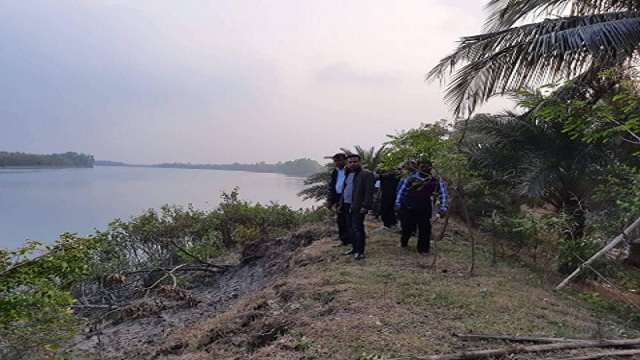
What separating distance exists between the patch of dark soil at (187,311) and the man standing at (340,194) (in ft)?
4.01

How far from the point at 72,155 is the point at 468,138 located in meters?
66.5

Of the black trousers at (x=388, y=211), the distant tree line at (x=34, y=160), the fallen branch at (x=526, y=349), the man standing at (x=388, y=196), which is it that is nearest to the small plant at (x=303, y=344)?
the fallen branch at (x=526, y=349)

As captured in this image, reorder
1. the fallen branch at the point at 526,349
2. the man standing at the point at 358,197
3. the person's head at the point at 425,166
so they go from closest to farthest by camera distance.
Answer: the fallen branch at the point at 526,349 < the person's head at the point at 425,166 < the man standing at the point at 358,197

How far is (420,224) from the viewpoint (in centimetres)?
737

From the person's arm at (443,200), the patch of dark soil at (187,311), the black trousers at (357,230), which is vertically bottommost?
the patch of dark soil at (187,311)

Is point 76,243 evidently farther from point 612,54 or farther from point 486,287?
point 612,54

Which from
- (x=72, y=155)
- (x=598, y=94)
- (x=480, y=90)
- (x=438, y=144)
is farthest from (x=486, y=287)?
(x=72, y=155)

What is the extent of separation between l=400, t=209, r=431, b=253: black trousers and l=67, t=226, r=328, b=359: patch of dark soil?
2.49 meters

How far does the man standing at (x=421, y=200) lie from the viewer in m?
6.75

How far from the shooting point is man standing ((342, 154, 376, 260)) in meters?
6.91

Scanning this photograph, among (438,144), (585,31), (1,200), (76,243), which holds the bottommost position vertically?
(1,200)

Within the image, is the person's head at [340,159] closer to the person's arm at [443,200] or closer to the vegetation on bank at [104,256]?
the person's arm at [443,200]

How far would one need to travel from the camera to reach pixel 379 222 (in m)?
11.6

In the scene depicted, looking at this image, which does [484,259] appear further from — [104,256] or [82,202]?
[82,202]
